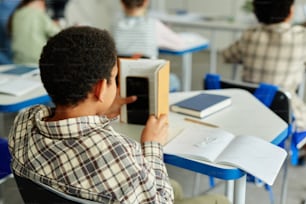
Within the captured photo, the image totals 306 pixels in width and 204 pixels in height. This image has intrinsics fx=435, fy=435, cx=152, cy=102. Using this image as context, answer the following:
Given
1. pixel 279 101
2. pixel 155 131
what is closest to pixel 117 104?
pixel 155 131

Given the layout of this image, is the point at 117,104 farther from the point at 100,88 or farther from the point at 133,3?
the point at 133,3

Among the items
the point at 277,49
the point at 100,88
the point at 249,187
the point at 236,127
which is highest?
the point at 100,88

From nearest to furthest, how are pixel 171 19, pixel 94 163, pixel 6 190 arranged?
pixel 94 163 → pixel 6 190 → pixel 171 19

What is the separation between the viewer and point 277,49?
1.84m

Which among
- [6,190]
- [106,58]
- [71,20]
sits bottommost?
[6,190]

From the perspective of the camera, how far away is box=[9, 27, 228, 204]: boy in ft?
2.65

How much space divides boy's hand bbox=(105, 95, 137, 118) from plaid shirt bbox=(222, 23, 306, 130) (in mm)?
865

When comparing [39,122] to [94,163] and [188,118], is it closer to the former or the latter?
[94,163]

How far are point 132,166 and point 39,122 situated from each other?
21 cm

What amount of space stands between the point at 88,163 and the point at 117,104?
0.46 meters

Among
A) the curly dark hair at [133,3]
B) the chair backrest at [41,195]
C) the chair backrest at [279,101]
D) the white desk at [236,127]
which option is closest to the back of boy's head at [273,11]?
the chair backrest at [279,101]

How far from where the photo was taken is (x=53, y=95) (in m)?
0.85

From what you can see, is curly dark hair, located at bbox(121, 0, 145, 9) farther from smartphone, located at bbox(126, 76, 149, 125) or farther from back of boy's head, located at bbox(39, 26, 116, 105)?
back of boy's head, located at bbox(39, 26, 116, 105)

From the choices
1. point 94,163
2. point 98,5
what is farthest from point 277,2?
point 98,5
